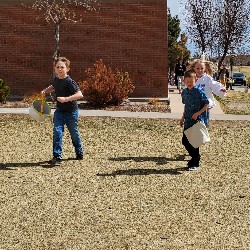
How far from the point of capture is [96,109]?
612 inches

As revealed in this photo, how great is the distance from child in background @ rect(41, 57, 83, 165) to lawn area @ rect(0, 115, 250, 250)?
346mm

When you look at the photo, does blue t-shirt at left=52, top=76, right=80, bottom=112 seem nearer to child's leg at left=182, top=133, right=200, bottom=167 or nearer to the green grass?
child's leg at left=182, top=133, right=200, bottom=167

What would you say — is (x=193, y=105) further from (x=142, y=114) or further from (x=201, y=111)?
(x=142, y=114)

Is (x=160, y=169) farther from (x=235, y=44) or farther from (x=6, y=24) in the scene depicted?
(x=235, y=44)

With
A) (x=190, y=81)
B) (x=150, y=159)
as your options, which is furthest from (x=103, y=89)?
(x=190, y=81)

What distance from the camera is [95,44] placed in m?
19.3

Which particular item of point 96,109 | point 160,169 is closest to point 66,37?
point 96,109

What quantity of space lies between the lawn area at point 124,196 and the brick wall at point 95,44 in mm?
8985

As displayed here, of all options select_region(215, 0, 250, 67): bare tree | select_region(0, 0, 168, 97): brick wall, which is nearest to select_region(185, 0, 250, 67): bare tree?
select_region(215, 0, 250, 67): bare tree

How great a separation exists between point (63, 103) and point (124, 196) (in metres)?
2.33

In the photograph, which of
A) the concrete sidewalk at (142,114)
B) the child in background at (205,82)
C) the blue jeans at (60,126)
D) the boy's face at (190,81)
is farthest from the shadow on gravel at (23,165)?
the concrete sidewalk at (142,114)

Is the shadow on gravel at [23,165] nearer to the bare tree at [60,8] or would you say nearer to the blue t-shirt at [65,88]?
the blue t-shirt at [65,88]

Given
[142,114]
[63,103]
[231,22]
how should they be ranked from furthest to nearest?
[231,22] → [142,114] → [63,103]

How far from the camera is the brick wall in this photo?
1902 cm
